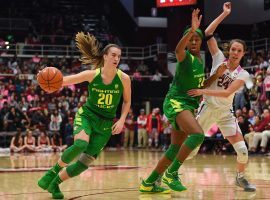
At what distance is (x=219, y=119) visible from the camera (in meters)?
7.44

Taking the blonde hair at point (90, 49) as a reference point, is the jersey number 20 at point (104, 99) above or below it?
below

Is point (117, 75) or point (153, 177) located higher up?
point (117, 75)

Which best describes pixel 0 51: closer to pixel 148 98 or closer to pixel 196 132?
pixel 148 98

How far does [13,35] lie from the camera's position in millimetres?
30922

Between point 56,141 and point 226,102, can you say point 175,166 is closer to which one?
point 226,102

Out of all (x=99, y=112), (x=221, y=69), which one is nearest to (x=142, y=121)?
(x=221, y=69)

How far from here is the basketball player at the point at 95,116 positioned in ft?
21.6

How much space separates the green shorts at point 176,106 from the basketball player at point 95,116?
20.3 inches

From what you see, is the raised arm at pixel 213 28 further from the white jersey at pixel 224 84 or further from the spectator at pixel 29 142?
the spectator at pixel 29 142

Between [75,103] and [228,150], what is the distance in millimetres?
7800

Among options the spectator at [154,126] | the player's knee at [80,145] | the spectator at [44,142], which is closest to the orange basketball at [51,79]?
the player's knee at [80,145]

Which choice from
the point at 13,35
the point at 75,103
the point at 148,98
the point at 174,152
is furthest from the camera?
the point at 13,35

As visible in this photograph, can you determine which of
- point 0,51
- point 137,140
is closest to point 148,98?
point 137,140

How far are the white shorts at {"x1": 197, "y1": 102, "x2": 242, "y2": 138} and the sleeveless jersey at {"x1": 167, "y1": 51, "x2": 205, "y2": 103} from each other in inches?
17.3
